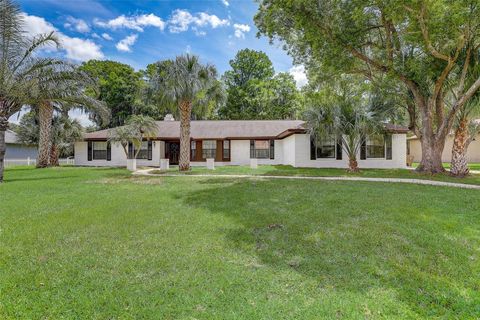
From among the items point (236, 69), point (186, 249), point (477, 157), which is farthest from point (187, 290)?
point (236, 69)

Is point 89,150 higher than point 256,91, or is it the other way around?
point 256,91

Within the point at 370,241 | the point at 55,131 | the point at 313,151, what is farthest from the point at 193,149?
the point at 370,241

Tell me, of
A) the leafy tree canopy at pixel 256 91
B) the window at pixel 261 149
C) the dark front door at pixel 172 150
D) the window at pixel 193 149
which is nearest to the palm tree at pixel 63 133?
the dark front door at pixel 172 150

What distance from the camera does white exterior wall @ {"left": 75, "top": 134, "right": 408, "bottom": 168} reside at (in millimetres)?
19734

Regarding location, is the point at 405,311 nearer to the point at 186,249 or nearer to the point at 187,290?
the point at 187,290

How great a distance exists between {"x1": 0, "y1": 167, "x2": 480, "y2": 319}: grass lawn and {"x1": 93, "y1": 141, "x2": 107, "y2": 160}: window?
18035mm

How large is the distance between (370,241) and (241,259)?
7.85 feet

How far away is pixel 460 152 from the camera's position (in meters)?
14.2

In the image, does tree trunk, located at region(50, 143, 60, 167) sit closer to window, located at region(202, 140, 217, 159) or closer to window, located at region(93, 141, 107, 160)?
window, located at region(93, 141, 107, 160)

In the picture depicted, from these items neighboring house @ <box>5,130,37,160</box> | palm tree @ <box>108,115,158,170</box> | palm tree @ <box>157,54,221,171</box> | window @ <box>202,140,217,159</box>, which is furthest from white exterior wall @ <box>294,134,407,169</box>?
neighboring house @ <box>5,130,37,160</box>

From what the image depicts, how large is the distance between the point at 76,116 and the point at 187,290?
26.5 metres

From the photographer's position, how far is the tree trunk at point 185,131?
17156 millimetres

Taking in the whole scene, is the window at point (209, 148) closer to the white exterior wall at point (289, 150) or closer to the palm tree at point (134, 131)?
the palm tree at point (134, 131)

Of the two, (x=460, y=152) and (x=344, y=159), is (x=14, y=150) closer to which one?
(x=344, y=159)
